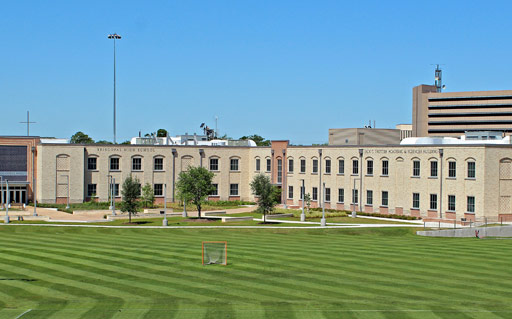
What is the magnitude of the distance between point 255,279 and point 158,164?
58645mm

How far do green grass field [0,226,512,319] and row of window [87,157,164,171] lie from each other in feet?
124

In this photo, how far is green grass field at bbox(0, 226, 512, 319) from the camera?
26203mm

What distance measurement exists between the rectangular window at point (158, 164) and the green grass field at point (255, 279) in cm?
4057

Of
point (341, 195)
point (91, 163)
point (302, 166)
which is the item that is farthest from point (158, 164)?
point (341, 195)

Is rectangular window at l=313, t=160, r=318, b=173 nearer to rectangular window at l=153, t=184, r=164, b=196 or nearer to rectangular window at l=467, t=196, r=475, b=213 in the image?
rectangular window at l=153, t=184, r=164, b=196

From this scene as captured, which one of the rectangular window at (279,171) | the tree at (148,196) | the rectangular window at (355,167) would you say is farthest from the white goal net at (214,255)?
the rectangular window at (279,171)

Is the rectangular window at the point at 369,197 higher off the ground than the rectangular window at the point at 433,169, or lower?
lower

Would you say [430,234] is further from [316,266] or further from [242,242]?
[316,266]

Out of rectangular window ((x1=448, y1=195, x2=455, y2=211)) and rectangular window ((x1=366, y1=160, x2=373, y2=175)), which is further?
rectangular window ((x1=366, y1=160, x2=373, y2=175))

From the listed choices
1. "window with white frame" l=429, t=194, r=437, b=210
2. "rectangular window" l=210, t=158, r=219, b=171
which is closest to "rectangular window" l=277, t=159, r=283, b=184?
"rectangular window" l=210, t=158, r=219, b=171

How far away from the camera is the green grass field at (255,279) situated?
26.2 m

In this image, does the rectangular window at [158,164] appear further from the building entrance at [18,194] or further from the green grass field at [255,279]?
the green grass field at [255,279]

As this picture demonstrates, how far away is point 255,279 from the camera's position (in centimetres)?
3192

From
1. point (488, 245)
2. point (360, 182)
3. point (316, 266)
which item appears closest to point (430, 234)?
point (488, 245)
